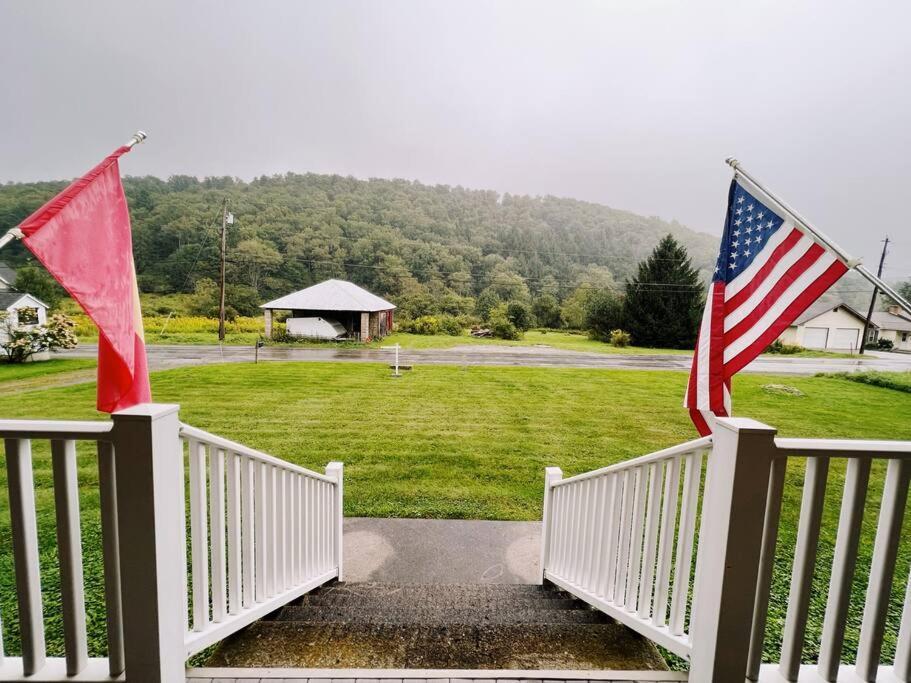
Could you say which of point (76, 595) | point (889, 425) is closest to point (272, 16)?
point (76, 595)

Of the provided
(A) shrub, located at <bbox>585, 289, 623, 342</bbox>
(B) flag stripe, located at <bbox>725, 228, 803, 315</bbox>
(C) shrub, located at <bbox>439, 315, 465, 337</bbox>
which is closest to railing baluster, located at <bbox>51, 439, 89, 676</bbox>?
(B) flag stripe, located at <bbox>725, 228, 803, 315</bbox>

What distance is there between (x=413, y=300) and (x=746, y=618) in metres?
39.8

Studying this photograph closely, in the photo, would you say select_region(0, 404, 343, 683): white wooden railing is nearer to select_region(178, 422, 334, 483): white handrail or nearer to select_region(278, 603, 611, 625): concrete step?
select_region(178, 422, 334, 483): white handrail

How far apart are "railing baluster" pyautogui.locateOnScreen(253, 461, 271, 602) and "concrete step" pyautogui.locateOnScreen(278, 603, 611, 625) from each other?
0.29 metres

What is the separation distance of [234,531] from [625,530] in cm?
176

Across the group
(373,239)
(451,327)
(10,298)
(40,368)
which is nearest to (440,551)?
(40,368)

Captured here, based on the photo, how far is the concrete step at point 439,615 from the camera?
2.14m

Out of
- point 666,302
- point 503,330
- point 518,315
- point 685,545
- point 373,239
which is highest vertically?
point 373,239

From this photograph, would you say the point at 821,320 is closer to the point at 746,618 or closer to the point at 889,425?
the point at 889,425

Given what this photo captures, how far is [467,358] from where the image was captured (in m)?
18.5

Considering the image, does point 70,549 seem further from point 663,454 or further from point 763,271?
point 763,271

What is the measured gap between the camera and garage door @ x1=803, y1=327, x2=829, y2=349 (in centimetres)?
2898

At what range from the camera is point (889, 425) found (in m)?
9.72

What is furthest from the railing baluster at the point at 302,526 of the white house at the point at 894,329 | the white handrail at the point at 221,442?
the white house at the point at 894,329
